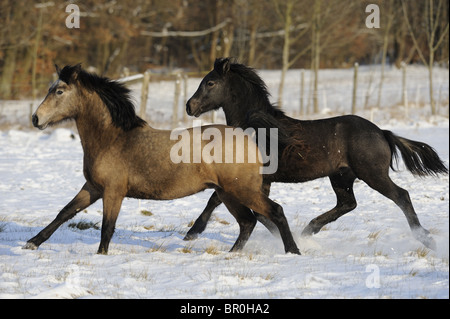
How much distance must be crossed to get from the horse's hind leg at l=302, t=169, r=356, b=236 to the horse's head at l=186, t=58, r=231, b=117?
5.16ft

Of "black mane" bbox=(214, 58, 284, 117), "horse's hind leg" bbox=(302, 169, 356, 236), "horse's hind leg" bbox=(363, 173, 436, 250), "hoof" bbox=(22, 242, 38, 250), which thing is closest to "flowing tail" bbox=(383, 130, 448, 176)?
"horse's hind leg" bbox=(363, 173, 436, 250)

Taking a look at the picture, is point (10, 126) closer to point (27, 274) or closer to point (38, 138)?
point (38, 138)

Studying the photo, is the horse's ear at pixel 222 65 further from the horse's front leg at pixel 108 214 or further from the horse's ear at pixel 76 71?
the horse's front leg at pixel 108 214

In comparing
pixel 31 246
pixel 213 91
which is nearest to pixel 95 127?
pixel 31 246

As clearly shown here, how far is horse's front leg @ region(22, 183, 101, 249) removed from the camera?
5.89m

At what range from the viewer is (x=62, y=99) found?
5902 millimetres

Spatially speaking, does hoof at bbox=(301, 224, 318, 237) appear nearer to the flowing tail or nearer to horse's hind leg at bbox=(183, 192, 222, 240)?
horse's hind leg at bbox=(183, 192, 222, 240)

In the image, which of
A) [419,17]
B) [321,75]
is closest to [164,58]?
[321,75]

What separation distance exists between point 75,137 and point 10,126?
12.7 ft

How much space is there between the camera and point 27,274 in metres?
4.80

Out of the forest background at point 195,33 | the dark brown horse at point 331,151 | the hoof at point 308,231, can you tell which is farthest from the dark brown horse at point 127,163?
the forest background at point 195,33
